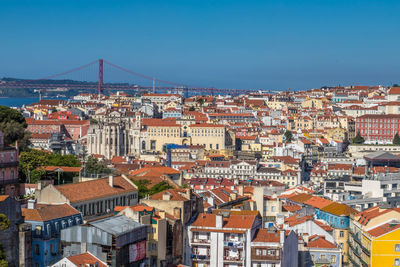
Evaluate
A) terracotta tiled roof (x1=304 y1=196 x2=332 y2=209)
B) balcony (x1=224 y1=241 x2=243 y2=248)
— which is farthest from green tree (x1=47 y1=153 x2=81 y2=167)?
balcony (x1=224 y1=241 x2=243 y2=248)

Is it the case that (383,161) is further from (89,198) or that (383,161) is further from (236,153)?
(89,198)

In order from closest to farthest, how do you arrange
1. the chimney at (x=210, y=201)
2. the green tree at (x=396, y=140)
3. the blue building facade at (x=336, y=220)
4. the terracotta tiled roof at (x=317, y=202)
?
the chimney at (x=210, y=201), the blue building facade at (x=336, y=220), the terracotta tiled roof at (x=317, y=202), the green tree at (x=396, y=140)

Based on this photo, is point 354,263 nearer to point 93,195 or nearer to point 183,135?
point 93,195

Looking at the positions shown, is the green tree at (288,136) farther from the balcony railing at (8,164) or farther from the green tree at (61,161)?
the balcony railing at (8,164)

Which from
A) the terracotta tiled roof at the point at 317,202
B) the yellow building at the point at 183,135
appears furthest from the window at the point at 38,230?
the yellow building at the point at 183,135

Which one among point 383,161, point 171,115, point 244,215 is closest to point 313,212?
point 244,215

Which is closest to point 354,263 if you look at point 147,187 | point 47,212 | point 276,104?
point 147,187
